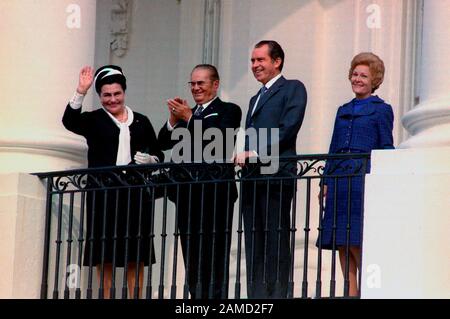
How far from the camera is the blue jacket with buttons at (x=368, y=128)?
15758 millimetres

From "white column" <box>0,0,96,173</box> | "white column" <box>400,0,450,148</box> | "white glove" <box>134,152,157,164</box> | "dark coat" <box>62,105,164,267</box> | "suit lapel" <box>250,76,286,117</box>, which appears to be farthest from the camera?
"white column" <box>0,0,96,173</box>

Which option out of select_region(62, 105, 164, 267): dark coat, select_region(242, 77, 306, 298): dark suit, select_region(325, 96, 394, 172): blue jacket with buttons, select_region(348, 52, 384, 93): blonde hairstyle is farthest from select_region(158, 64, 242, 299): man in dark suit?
select_region(348, 52, 384, 93): blonde hairstyle

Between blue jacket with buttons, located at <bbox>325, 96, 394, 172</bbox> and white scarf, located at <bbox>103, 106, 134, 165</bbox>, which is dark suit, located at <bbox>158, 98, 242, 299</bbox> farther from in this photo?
blue jacket with buttons, located at <bbox>325, 96, 394, 172</bbox>

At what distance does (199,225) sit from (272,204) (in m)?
0.62

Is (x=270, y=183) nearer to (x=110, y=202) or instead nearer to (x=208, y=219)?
(x=208, y=219)

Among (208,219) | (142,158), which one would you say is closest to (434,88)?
(208,219)

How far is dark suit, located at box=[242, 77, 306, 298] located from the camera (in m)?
15.6

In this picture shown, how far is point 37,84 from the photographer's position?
54.6 ft

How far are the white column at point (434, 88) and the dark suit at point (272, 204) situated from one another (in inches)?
33.2

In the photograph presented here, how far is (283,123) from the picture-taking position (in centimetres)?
1580

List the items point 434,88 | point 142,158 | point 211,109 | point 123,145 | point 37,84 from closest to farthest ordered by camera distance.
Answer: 1. point 434,88
2. point 211,109
3. point 142,158
4. point 123,145
5. point 37,84

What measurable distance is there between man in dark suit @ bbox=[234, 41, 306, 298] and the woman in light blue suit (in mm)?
304
